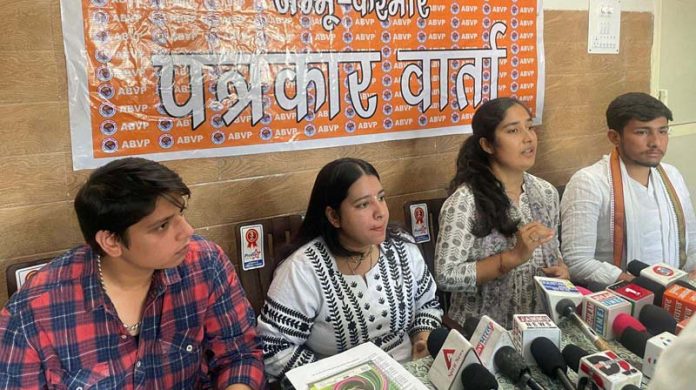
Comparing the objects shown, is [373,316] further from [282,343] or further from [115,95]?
[115,95]

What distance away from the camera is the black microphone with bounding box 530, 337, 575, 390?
3.64 feet

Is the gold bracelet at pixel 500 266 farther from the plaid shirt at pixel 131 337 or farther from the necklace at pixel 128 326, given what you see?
the necklace at pixel 128 326

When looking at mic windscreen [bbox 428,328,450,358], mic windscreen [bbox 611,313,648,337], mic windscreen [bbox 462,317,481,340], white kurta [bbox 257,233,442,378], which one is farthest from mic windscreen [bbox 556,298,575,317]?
white kurta [bbox 257,233,442,378]

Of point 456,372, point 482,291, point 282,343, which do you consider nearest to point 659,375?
point 456,372

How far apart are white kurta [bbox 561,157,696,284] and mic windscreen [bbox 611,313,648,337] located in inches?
29.2

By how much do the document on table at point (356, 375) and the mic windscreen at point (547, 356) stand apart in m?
0.26

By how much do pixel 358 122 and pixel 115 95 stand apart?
96cm

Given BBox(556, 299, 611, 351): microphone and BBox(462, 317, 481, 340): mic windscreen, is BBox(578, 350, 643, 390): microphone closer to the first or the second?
BBox(556, 299, 611, 351): microphone

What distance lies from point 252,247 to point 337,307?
607 mm

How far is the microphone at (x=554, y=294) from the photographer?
138 cm

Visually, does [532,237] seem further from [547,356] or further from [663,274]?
[547,356]

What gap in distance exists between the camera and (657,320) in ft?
4.28

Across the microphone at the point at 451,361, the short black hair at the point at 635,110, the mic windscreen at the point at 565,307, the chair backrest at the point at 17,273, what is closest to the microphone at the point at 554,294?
the mic windscreen at the point at 565,307

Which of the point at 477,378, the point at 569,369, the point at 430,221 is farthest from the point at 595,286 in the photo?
the point at 477,378
